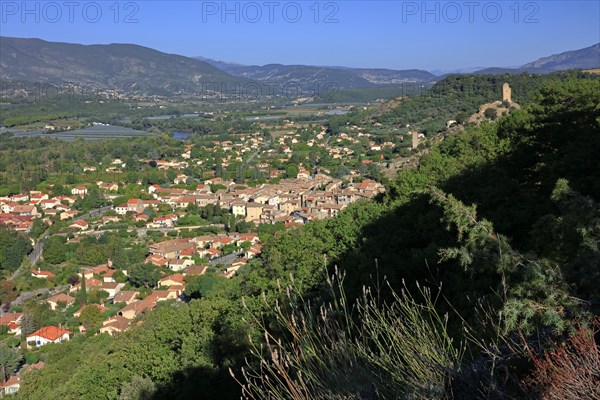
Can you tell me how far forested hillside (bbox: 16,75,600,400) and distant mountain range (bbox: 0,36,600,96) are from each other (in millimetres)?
71424

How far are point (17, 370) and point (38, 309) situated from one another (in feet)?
8.57

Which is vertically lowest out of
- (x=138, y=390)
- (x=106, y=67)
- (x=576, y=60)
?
(x=138, y=390)

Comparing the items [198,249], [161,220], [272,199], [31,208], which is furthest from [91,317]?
[31,208]

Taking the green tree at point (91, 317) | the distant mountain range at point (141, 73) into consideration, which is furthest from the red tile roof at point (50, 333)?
the distant mountain range at point (141, 73)

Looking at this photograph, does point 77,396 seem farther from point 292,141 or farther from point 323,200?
point 292,141

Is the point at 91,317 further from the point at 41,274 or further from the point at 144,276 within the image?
the point at 41,274

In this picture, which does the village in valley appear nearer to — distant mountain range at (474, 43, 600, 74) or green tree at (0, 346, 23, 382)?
green tree at (0, 346, 23, 382)

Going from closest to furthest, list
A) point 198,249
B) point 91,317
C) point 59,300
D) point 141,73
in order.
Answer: point 91,317 → point 59,300 → point 198,249 → point 141,73

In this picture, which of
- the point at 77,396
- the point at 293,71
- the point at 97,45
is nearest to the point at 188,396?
the point at 77,396

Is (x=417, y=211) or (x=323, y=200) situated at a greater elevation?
(x=417, y=211)

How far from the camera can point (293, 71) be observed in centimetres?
9531

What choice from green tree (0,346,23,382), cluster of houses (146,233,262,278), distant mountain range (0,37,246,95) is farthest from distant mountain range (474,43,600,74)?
distant mountain range (0,37,246,95)

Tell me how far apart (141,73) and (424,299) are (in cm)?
9816

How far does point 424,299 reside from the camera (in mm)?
3609
